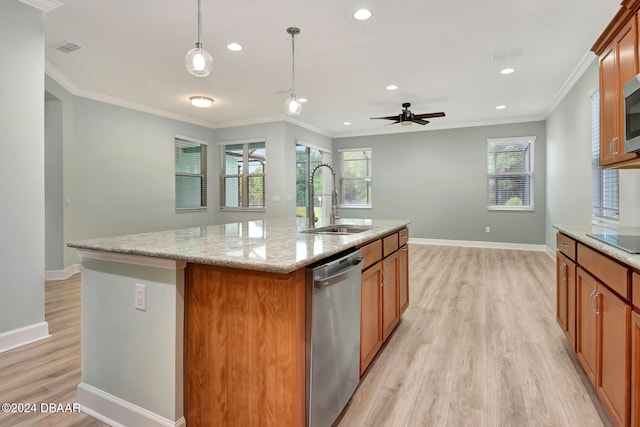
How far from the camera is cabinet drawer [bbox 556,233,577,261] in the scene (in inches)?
84.7

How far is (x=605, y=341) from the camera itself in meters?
1.60

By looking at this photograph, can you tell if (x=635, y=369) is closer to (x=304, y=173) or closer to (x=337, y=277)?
(x=337, y=277)

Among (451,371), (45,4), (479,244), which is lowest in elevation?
(451,371)

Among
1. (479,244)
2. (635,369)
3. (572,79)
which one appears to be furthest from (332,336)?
(479,244)

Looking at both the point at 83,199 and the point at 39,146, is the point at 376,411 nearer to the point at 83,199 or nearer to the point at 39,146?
the point at 39,146

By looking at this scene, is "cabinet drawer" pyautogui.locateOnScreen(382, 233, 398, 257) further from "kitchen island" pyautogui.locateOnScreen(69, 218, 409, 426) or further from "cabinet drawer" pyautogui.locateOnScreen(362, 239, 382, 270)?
"kitchen island" pyautogui.locateOnScreen(69, 218, 409, 426)

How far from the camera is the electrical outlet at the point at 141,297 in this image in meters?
1.59

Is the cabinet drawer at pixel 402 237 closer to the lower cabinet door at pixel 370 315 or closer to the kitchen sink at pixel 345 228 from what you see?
the kitchen sink at pixel 345 228

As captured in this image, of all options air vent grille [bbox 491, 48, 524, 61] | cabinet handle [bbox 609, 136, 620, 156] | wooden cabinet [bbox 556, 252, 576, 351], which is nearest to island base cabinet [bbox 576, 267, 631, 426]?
wooden cabinet [bbox 556, 252, 576, 351]

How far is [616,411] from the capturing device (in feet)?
4.73

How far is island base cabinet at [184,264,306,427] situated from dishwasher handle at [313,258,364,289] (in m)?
0.07

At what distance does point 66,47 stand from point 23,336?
9.54 feet

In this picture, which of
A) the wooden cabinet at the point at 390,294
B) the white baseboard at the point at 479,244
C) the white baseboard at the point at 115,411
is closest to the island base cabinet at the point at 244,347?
the white baseboard at the point at 115,411

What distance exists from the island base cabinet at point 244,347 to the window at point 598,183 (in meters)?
3.78
